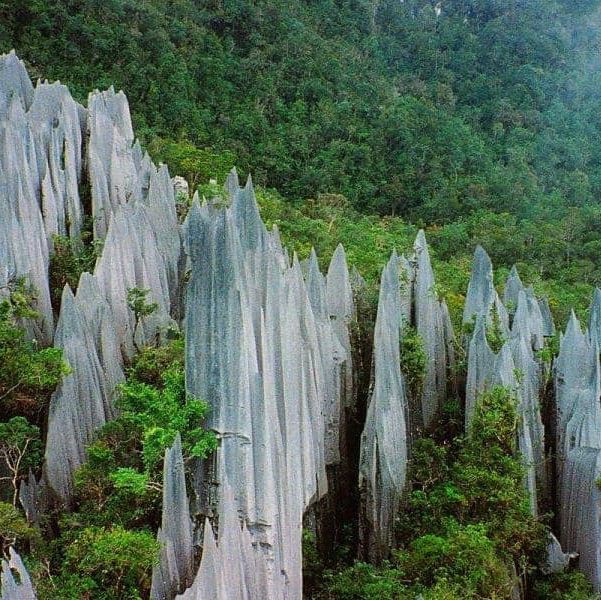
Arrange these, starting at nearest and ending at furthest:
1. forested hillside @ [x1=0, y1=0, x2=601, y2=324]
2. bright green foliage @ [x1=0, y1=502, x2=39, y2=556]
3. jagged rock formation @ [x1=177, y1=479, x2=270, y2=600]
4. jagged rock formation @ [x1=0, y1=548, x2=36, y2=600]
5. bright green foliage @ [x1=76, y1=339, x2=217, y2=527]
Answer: jagged rock formation @ [x1=0, y1=548, x2=36, y2=600] → jagged rock formation @ [x1=177, y1=479, x2=270, y2=600] → bright green foliage @ [x1=0, y1=502, x2=39, y2=556] → bright green foliage @ [x1=76, y1=339, x2=217, y2=527] → forested hillside @ [x1=0, y1=0, x2=601, y2=324]

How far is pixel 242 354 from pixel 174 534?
8.18ft

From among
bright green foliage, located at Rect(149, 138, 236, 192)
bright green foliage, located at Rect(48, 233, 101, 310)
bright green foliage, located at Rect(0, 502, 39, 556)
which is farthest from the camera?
bright green foliage, located at Rect(149, 138, 236, 192)

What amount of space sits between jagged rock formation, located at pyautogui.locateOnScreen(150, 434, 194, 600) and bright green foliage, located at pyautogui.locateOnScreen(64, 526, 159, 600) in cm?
21

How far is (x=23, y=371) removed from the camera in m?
9.94

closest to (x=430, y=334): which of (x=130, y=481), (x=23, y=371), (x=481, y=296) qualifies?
(x=481, y=296)

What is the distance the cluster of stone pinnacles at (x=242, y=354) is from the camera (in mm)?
9219

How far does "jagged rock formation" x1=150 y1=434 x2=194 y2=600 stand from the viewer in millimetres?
8383

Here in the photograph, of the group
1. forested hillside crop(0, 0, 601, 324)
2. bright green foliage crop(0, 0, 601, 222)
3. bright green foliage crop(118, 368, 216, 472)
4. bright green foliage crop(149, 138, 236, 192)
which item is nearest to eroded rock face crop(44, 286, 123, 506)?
bright green foliage crop(118, 368, 216, 472)

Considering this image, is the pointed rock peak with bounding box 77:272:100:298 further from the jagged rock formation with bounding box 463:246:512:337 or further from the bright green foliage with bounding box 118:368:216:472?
the jagged rock formation with bounding box 463:246:512:337

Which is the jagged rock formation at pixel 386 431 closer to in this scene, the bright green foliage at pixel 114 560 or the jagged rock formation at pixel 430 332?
the jagged rock formation at pixel 430 332

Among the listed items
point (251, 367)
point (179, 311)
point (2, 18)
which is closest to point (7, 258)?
point (179, 311)

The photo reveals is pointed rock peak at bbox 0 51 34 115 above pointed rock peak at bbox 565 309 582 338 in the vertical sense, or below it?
above

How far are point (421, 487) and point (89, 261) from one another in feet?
27.3

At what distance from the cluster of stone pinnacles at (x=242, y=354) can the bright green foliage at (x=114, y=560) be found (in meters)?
0.31
